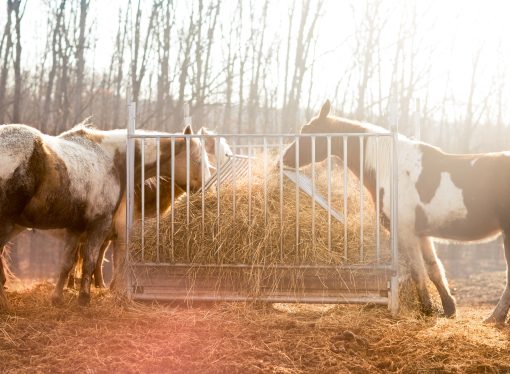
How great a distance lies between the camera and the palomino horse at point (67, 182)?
4371 millimetres

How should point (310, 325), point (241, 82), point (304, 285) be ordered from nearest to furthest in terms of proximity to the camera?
point (310, 325) → point (304, 285) → point (241, 82)

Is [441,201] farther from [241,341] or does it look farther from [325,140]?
[241,341]

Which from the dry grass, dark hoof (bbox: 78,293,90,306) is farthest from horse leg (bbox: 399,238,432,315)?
dark hoof (bbox: 78,293,90,306)

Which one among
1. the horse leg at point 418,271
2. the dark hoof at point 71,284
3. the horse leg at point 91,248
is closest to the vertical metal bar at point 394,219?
the horse leg at point 418,271

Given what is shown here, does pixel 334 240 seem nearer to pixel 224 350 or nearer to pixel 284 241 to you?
pixel 284 241

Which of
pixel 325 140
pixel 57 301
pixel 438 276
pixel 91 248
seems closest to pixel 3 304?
pixel 57 301

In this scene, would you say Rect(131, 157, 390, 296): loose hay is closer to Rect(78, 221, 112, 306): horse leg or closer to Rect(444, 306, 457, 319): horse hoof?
Rect(78, 221, 112, 306): horse leg

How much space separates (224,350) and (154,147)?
273cm

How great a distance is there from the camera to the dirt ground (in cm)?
343

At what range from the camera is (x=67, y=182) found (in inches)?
187

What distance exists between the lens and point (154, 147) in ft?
19.1

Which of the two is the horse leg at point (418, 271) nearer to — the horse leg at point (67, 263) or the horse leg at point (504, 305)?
the horse leg at point (504, 305)

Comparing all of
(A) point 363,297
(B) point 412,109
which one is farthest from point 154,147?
(B) point 412,109

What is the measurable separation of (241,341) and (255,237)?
1186mm
